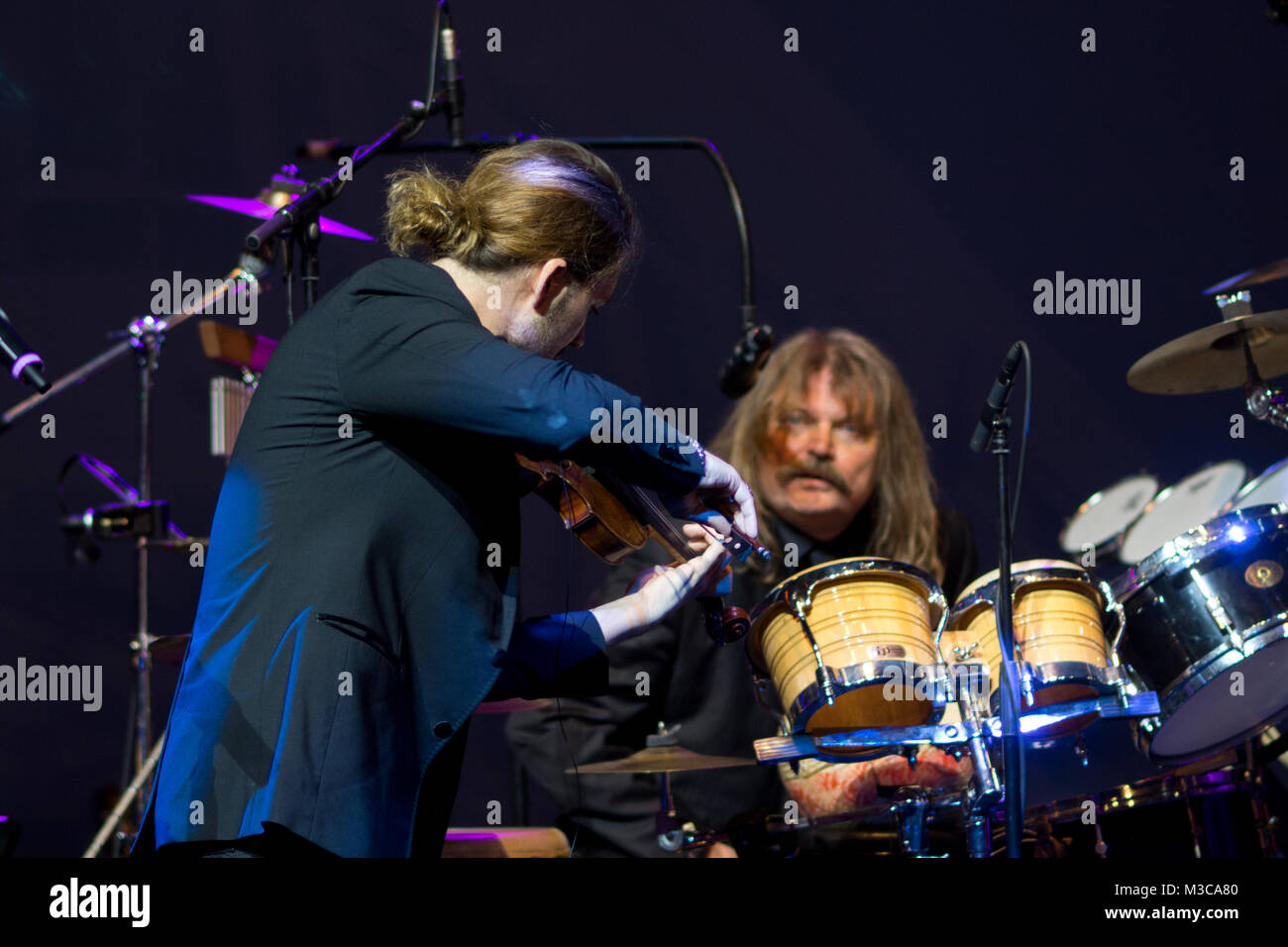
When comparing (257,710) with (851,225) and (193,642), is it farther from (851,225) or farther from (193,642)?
(851,225)

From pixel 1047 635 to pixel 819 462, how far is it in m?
1.44

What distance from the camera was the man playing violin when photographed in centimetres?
166

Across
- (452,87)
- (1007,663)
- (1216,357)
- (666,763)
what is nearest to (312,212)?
(452,87)

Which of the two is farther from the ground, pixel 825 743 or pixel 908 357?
pixel 908 357

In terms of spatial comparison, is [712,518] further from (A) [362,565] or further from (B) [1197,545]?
(B) [1197,545]

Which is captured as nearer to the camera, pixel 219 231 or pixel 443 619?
pixel 443 619

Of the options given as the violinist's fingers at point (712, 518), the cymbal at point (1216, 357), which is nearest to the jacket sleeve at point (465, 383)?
the violinist's fingers at point (712, 518)

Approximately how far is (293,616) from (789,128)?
3.63 metres

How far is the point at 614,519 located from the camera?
2377mm

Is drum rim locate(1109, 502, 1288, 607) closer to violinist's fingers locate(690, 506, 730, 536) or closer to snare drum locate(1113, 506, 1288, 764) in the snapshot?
snare drum locate(1113, 506, 1288, 764)

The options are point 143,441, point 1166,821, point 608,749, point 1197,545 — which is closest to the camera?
point 1197,545

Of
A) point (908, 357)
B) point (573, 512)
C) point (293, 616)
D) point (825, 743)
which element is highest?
point (908, 357)

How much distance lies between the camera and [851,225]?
189 inches
